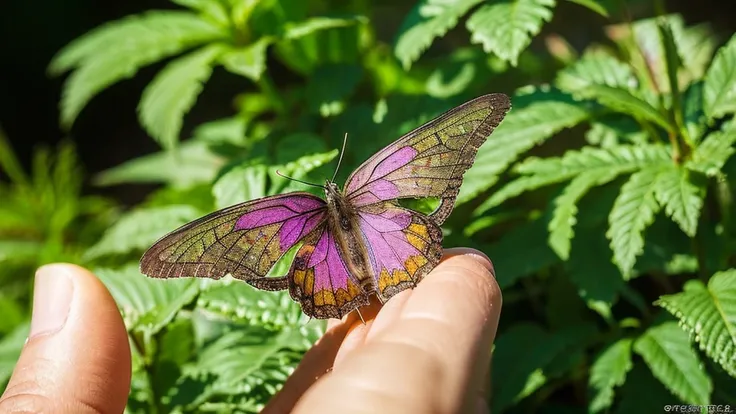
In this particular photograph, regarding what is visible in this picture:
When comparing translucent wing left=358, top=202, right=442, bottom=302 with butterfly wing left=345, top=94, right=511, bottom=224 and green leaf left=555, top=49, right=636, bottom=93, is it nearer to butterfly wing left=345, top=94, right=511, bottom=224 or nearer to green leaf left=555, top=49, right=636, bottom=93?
butterfly wing left=345, top=94, right=511, bottom=224

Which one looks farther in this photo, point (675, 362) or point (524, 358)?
point (524, 358)

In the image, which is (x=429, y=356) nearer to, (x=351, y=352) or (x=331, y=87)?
(x=351, y=352)

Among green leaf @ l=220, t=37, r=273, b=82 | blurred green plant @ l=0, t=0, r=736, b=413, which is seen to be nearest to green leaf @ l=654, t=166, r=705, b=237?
blurred green plant @ l=0, t=0, r=736, b=413

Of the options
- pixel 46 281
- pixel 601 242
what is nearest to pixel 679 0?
pixel 601 242

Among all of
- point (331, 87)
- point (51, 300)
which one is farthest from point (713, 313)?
point (51, 300)

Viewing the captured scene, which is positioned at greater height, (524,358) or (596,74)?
(596,74)

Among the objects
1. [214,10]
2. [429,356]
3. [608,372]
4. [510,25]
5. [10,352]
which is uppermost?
[214,10]

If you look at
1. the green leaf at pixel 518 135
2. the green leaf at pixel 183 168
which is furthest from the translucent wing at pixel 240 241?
the green leaf at pixel 183 168

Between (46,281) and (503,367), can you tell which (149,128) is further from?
(503,367)
